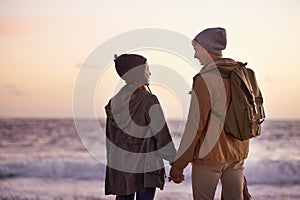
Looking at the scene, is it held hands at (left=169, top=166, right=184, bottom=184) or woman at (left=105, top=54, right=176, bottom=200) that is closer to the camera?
held hands at (left=169, top=166, right=184, bottom=184)

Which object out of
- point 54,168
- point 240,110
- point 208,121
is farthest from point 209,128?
point 54,168

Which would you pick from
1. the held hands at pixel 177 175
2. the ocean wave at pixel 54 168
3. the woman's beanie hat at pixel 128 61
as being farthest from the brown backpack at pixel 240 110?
the ocean wave at pixel 54 168

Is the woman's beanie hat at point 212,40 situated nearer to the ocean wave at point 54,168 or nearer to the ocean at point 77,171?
the ocean at point 77,171

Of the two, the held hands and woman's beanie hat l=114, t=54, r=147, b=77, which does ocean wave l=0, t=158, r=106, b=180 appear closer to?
woman's beanie hat l=114, t=54, r=147, b=77

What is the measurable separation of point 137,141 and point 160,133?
0.12 metres

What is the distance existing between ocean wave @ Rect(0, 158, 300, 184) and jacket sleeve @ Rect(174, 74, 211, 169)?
4.11 metres

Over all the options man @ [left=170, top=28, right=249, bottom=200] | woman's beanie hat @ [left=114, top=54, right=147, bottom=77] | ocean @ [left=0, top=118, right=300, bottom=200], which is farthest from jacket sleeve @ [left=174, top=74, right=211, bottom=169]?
ocean @ [left=0, top=118, right=300, bottom=200]

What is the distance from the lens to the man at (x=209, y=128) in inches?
102

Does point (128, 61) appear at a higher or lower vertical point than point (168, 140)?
higher

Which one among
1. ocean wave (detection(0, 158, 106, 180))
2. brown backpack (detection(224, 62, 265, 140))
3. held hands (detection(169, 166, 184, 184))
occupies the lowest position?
ocean wave (detection(0, 158, 106, 180))

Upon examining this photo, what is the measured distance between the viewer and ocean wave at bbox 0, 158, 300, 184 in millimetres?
7207

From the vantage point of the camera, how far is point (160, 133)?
9.18 ft

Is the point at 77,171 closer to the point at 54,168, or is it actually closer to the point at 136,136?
the point at 54,168

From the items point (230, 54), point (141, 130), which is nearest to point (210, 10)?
point (230, 54)
